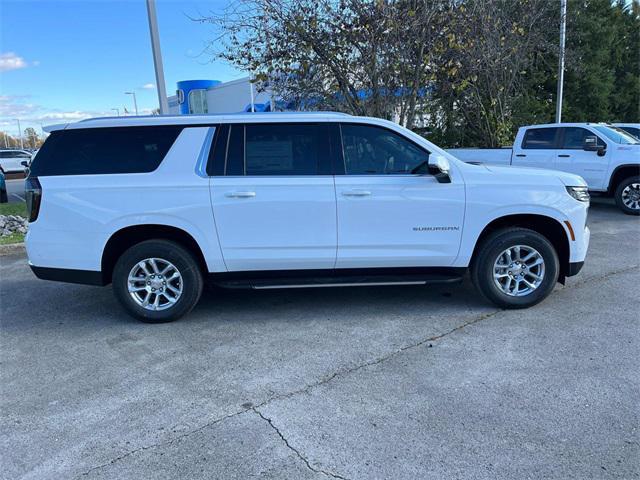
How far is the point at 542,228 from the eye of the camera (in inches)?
193

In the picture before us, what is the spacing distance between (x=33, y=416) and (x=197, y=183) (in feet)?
7.37

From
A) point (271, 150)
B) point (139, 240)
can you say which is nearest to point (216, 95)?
point (139, 240)

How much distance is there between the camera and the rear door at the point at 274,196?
4.45m

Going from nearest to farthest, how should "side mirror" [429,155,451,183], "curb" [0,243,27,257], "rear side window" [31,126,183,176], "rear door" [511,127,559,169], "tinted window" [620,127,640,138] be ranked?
1. "side mirror" [429,155,451,183]
2. "rear side window" [31,126,183,176]
3. "curb" [0,243,27,257]
4. "rear door" [511,127,559,169]
5. "tinted window" [620,127,640,138]

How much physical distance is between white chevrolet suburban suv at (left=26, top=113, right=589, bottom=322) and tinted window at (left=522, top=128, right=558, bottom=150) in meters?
6.55

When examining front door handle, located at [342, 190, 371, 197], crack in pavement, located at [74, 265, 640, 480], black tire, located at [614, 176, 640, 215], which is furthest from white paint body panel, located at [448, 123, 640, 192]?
crack in pavement, located at [74, 265, 640, 480]

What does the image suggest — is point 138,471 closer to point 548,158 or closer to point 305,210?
point 305,210

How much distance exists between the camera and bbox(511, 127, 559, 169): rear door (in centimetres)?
1052

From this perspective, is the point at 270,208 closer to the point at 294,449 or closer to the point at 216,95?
the point at 294,449

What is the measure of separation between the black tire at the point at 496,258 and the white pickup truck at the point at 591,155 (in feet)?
17.0

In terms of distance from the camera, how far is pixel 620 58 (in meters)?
22.6

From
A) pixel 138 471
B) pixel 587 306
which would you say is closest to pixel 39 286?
pixel 138 471

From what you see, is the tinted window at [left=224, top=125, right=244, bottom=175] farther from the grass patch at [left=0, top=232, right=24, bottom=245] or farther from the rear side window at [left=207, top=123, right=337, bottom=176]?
the grass patch at [left=0, top=232, right=24, bottom=245]

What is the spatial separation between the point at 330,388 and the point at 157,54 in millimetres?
7674
